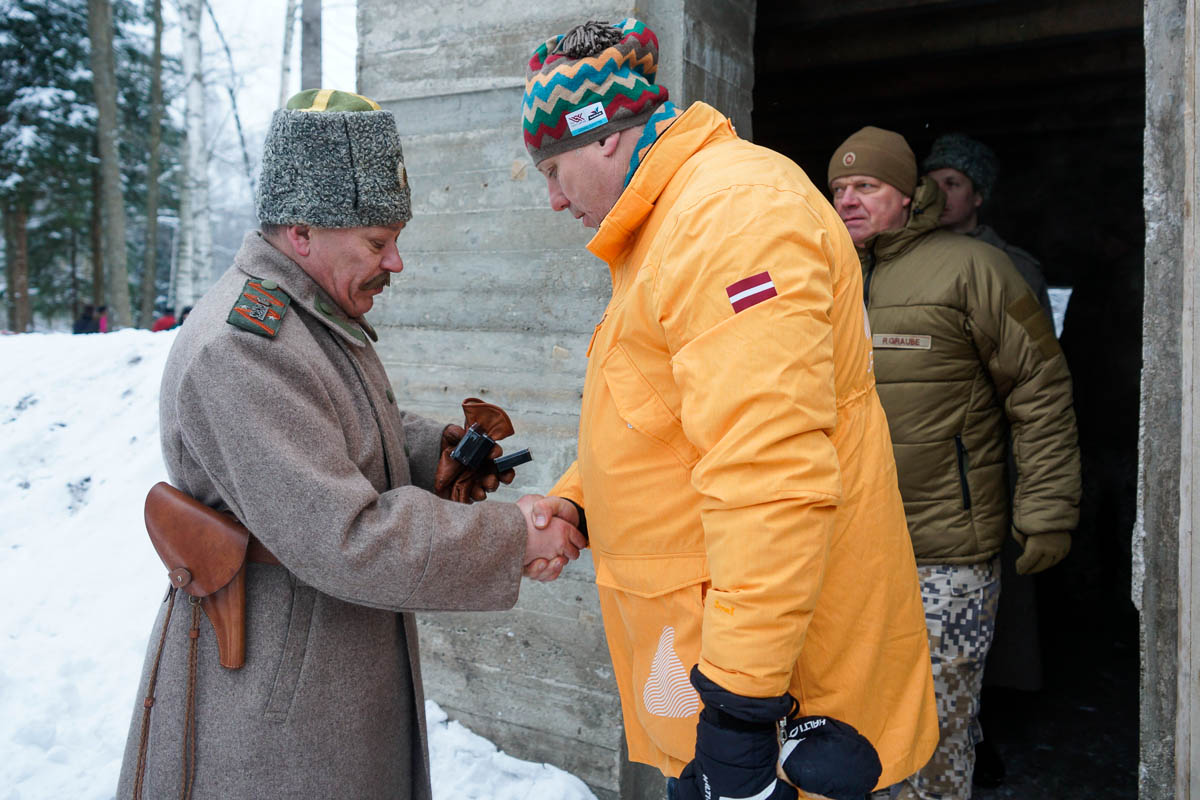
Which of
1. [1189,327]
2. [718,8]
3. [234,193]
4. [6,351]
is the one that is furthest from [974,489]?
[234,193]

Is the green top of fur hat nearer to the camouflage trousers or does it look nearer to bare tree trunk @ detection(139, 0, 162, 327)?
the camouflage trousers

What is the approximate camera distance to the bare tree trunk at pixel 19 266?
55.6 feet

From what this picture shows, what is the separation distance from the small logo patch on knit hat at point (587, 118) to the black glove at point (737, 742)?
3.56 ft

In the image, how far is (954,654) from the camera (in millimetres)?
2945

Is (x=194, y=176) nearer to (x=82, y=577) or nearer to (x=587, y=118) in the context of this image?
(x=82, y=577)

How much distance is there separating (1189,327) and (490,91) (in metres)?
2.47

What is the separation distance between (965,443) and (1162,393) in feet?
→ 2.46

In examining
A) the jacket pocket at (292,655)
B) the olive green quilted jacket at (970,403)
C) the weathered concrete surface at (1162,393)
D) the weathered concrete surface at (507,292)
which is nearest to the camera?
the jacket pocket at (292,655)

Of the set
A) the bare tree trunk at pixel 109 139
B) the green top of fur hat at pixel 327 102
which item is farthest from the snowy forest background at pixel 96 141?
the green top of fur hat at pixel 327 102

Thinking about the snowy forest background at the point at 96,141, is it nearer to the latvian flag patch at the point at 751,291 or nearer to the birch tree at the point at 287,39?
the birch tree at the point at 287,39

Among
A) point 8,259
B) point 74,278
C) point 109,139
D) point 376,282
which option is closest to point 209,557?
point 376,282

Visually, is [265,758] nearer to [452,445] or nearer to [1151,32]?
[452,445]

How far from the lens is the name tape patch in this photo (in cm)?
296

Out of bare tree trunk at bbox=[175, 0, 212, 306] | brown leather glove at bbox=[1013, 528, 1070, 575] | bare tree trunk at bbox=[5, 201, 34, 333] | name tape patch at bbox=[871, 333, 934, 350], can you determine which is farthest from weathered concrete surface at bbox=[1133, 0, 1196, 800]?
bare tree trunk at bbox=[5, 201, 34, 333]
